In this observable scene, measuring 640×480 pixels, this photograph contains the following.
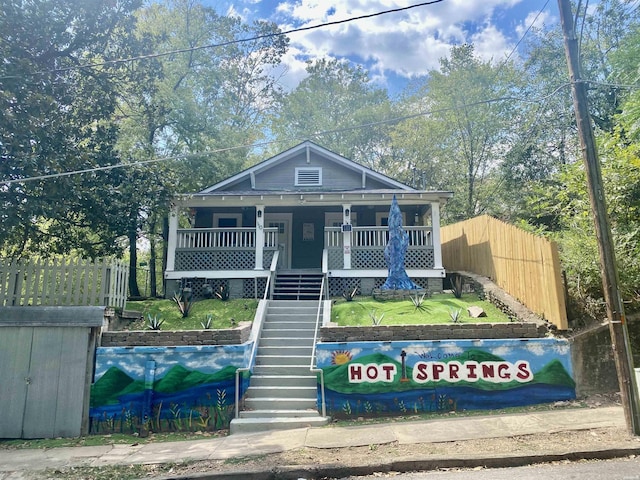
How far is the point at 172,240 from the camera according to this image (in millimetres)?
14492

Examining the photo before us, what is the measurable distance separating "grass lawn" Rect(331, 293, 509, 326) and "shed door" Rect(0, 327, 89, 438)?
18.6 feet

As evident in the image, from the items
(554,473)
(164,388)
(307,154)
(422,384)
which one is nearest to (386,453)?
(554,473)

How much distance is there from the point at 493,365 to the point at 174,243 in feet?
35.7

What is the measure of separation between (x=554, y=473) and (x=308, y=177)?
14.2 metres

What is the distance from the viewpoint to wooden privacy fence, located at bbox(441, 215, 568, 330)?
8.44 meters

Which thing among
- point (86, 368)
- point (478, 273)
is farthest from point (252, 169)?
point (86, 368)

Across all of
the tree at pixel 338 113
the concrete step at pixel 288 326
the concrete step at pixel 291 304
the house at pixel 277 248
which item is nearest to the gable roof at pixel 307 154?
the house at pixel 277 248

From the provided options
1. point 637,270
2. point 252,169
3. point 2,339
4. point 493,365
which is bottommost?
point 493,365

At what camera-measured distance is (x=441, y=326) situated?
8289 millimetres

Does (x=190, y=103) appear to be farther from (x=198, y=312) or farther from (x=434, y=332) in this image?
(x=434, y=332)

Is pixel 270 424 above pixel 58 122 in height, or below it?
below

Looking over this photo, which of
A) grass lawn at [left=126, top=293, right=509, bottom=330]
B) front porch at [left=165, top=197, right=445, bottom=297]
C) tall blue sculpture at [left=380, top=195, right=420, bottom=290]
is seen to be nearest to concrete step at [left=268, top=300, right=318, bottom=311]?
grass lawn at [left=126, top=293, right=509, bottom=330]

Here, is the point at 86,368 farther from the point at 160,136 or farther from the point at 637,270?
the point at 160,136

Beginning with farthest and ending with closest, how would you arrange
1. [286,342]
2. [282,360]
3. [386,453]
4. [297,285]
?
[297,285]
[286,342]
[282,360]
[386,453]
